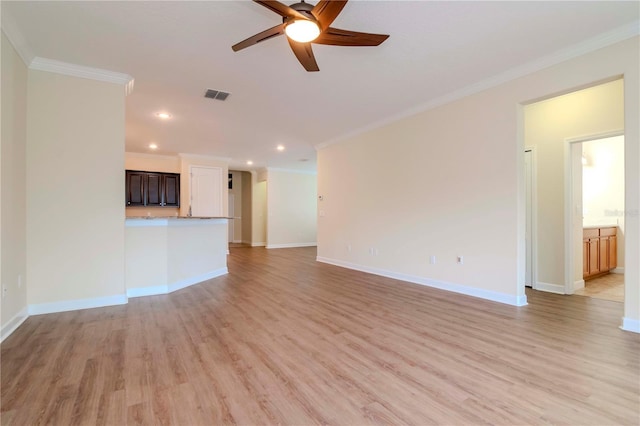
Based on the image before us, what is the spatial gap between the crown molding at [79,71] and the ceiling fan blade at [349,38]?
2580mm

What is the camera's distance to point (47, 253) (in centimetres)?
319

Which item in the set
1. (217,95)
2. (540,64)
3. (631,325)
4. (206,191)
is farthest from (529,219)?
(206,191)

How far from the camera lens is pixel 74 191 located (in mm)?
3309

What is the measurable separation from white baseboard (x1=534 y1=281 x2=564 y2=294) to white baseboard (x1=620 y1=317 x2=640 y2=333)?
4.49ft

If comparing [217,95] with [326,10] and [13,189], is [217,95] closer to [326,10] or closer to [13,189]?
[13,189]

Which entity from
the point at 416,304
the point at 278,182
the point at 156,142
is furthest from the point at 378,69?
→ the point at 278,182

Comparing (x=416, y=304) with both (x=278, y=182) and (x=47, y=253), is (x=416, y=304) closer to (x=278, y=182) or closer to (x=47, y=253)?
(x=47, y=253)

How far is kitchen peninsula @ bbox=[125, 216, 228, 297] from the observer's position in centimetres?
385

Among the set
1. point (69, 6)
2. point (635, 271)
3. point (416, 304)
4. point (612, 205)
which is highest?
point (69, 6)

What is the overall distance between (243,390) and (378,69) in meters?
3.39

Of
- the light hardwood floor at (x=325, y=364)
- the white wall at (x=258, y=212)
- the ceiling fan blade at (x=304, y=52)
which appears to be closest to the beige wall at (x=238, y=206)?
the white wall at (x=258, y=212)

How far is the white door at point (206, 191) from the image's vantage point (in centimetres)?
798

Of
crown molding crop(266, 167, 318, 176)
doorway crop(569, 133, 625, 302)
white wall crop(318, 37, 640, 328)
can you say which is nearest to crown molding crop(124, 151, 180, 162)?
crown molding crop(266, 167, 318, 176)

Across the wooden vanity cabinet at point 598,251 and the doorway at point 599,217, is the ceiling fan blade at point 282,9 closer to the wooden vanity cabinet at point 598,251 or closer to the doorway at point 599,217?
the doorway at point 599,217
